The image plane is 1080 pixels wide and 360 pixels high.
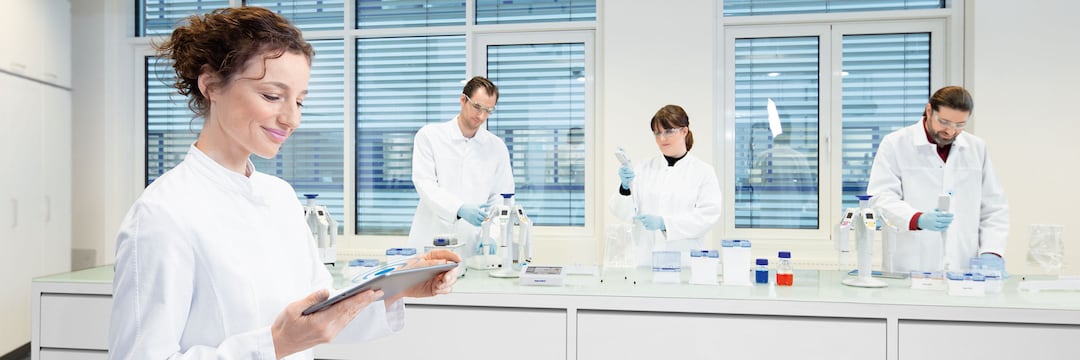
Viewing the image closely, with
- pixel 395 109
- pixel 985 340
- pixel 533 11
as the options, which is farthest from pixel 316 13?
pixel 985 340

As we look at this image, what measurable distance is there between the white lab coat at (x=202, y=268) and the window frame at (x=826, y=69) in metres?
3.62

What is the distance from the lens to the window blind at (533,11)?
14.4ft

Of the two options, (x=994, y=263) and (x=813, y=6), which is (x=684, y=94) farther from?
(x=994, y=263)

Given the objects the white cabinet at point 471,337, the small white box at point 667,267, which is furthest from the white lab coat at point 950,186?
the white cabinet at point 471,337

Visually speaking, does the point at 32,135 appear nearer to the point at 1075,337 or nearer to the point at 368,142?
the point at 368,142

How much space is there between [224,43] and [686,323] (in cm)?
151

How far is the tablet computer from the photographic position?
86 cm

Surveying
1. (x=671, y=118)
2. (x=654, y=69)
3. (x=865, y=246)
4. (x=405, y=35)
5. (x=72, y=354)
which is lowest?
(x=72, y=354)

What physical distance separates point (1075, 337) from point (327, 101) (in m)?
4.31

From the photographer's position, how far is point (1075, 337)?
181 centimetres

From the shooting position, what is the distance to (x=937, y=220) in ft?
7.62

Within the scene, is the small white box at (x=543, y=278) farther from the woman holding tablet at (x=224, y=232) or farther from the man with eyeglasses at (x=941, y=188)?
the man with eyeglasses at (x=941, y=188)

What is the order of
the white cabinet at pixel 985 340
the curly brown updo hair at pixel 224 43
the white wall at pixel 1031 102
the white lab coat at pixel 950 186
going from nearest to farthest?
1. the curly brown updo hair at pixel 224 43
2. the white cabinet at pixel 985 340
3. the white lab coat at pixel 950 186
4. the white wall at pixel 1031 102

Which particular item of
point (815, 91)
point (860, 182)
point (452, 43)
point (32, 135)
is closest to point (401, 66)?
point (452, 43)
